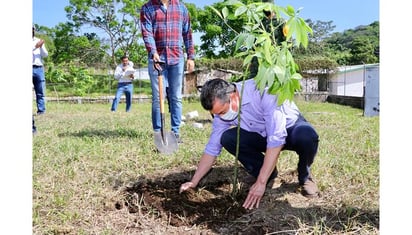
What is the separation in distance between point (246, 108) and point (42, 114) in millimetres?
4970

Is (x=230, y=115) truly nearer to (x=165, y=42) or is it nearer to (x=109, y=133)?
(x=165, y=42)

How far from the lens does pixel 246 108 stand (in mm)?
2016

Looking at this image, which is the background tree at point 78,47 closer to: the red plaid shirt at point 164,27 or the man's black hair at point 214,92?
the red plaid shirt at point 164,27

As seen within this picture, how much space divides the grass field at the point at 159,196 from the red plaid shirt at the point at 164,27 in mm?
799

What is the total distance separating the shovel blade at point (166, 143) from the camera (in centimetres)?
297

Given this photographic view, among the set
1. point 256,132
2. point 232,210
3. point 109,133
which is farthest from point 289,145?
point 109,133

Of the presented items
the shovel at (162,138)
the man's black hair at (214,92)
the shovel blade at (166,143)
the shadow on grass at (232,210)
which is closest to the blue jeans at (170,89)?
the shovel at (162,138)

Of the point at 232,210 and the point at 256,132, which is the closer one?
the point at 232,210

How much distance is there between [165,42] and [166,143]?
3.02ft

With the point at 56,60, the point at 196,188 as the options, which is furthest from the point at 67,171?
the point at 56,60

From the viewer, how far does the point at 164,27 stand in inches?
132

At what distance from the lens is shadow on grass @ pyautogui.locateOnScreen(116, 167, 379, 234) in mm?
1742

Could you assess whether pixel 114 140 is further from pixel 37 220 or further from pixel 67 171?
pixel 37 220

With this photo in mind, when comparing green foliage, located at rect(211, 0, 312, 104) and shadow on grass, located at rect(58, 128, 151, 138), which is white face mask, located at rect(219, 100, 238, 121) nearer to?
green foliage, located at rect(211, 0, 312, 104)
